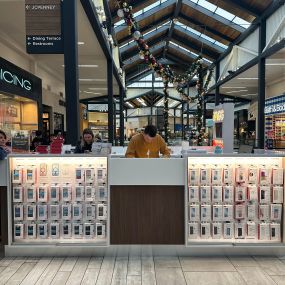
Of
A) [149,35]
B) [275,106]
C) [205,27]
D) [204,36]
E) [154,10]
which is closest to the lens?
[275,106]

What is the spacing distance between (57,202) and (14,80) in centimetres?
499

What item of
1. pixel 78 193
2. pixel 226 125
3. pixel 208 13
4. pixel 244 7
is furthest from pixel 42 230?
pixel 208 13

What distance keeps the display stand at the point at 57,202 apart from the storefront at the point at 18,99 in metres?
4.05

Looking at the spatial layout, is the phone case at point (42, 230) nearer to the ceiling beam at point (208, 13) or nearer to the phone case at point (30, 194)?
the phone case at point (30, 194)

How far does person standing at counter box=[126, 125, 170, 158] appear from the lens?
3823mm

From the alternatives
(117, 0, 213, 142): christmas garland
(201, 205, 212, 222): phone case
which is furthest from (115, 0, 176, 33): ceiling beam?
(201, 205, 212, 222): phone case

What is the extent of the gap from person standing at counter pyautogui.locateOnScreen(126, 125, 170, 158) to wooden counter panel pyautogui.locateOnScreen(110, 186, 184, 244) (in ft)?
2.12

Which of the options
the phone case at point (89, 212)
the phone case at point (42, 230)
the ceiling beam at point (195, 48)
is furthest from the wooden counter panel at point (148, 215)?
the ceiling beam at point (195, 48)

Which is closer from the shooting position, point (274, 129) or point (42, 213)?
point (42, 213)

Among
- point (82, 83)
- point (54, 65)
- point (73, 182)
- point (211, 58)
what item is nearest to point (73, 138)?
point (73, 182)

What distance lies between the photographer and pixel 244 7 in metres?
10.9

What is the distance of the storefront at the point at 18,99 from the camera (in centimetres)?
695

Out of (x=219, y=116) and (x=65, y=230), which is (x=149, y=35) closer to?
(x=219, y=116)

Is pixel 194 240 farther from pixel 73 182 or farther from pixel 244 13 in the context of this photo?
pixel 244 13
